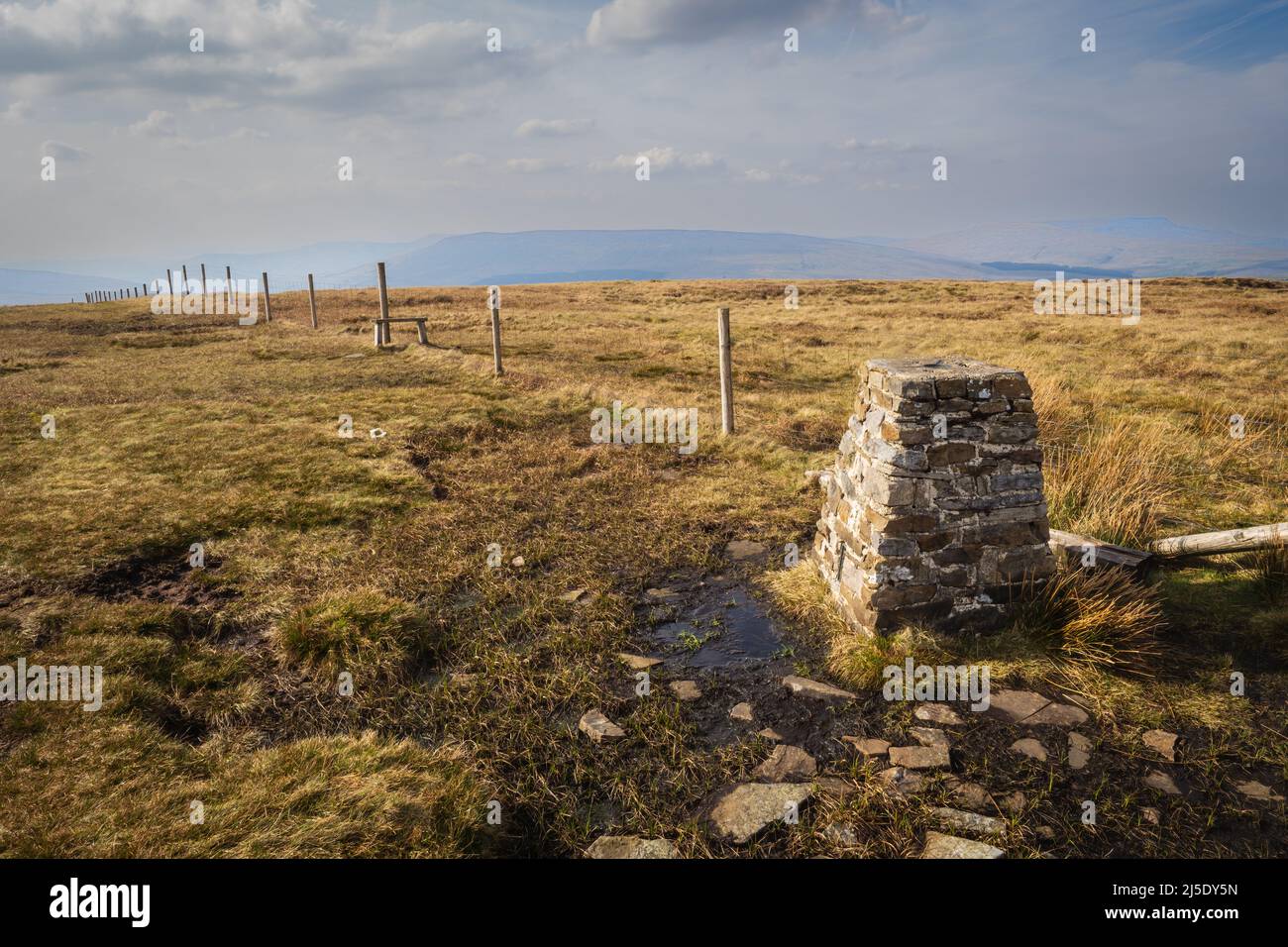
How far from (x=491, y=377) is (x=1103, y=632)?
1468cm

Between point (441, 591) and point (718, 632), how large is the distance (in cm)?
275

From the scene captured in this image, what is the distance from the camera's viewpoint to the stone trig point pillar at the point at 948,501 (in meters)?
5.56

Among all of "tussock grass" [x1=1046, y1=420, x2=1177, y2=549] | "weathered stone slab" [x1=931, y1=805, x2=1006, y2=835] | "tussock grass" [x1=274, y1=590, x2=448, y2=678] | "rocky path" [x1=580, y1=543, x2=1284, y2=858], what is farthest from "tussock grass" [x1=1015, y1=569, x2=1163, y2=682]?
"tussock grass" [x1=274, y1=590, x2=448, y2=678]

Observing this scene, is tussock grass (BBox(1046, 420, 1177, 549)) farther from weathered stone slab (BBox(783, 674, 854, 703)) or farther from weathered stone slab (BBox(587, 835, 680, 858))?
weathered stone slab (BBox(587, 835, 680, 858))

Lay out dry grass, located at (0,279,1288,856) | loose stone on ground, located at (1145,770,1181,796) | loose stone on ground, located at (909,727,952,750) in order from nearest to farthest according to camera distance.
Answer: dry grass, located at (0,279,1288,856), loose stone on ground, located at (1145,770,1181,796), loose stone on ground, located at (909,727,952,750)

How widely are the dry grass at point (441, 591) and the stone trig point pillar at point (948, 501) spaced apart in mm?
424

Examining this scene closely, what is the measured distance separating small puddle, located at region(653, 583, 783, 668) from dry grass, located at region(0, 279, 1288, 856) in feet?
1.16

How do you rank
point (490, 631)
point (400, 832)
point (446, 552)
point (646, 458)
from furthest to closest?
1. point (646, 458)
2. point (446, 552)
3. point (490, 631)
4. point (400, 832)

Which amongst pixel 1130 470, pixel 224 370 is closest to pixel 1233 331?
pixel 1130 470

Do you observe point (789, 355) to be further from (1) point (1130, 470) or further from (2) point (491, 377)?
(1) point (1130, 470)

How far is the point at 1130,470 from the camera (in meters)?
8.51

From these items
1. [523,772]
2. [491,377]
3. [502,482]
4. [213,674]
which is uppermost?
[491,377]

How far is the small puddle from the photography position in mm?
5973

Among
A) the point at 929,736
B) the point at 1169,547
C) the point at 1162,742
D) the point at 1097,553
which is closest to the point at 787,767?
the point at 929,736
